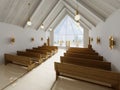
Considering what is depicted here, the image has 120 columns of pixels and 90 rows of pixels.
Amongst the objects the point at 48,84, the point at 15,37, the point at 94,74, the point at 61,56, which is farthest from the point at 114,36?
the point at 15,37

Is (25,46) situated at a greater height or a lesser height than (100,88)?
greater

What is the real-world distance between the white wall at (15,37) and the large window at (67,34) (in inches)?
222

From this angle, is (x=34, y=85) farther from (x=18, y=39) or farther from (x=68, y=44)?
(x=68, y=44)

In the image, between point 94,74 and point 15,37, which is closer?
point 94,74

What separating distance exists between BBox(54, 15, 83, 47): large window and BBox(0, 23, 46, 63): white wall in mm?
5634

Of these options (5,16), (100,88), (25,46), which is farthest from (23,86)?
(25,46)

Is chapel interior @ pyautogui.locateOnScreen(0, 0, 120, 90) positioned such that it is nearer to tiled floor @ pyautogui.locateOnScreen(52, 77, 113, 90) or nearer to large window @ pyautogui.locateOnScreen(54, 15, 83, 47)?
tiled floor @ pyautogui.locateOnScreen(52, 77, 113, 90)

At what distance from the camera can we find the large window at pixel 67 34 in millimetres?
15062

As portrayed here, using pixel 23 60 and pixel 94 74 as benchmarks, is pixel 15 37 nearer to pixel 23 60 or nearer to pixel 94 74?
pixel 23 60

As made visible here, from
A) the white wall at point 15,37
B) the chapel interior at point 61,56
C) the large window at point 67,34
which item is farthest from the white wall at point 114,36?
the large window at point 67,34

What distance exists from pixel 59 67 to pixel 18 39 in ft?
14.9

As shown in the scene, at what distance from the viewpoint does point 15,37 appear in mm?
7305

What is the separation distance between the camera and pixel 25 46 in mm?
8406

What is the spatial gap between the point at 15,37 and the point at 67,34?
898 cm
